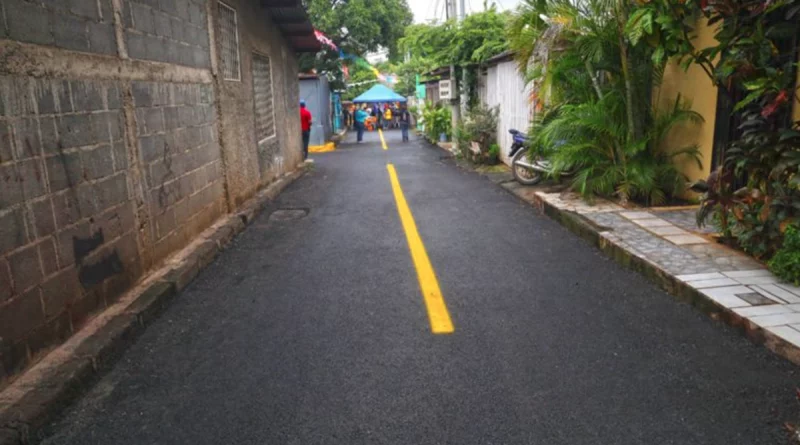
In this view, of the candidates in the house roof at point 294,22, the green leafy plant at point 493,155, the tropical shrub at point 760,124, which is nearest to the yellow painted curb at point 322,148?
the house roof at point 294,22

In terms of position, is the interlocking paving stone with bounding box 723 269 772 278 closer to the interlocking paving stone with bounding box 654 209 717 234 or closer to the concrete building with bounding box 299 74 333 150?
the interlocking paving stone with bounding box 654 209 717 234

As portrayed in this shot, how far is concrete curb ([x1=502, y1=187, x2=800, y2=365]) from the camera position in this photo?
3744 millimetres

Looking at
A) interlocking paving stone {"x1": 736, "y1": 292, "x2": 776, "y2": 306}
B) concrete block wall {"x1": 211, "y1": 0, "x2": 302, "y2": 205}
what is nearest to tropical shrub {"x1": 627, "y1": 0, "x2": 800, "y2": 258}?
interlocking paving stone {"x1": 736, "y1": 292, "x2": 776, "y2": 306}

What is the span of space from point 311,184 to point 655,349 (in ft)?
31.5

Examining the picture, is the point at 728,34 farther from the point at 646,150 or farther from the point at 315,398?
the point at 315,398

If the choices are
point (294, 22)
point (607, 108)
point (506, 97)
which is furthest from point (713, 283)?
point (294, 22)

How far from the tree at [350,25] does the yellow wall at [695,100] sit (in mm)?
20160

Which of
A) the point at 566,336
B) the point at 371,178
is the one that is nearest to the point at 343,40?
the point at 371,178

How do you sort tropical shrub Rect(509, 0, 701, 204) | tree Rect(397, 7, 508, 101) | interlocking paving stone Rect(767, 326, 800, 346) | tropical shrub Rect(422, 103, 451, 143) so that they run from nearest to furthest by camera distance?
1. interlocking paving stone Rect(767, 326, 800, 346)
2. tropical shrub Rect(509, 0, 701, 204)
3. tree Rect(397, 7, 508, 101)
4. tropical shrub Rect(422, 103, 451, 143)

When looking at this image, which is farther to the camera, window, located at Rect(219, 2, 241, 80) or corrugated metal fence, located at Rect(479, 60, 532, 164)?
corrugated metal fence, located at Rect(479, 60, 532, 164)

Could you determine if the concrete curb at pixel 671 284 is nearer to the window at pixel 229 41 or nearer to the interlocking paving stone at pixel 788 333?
the interlocking paving stone at pixel 788 333

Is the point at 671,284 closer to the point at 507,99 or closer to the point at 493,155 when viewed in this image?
the point at 507,99

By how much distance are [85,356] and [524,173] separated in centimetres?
884

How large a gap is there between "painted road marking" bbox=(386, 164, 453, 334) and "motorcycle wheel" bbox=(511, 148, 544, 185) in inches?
116
